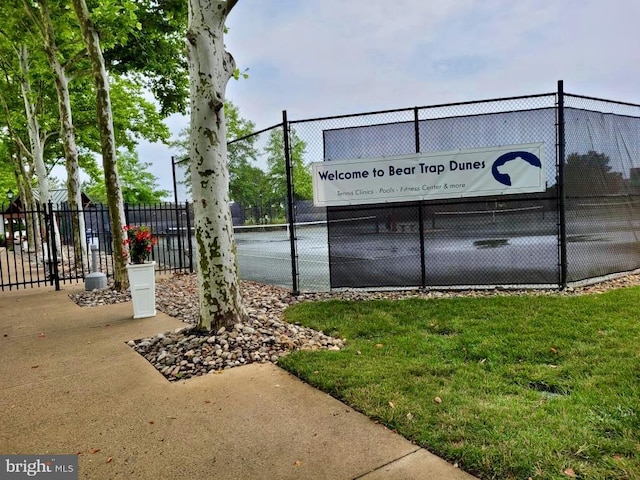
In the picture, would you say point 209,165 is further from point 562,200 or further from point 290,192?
point 562,200

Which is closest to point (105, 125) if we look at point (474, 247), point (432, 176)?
point (432, 176)

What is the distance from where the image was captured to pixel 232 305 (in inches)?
203

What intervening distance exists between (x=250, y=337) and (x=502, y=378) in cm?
263

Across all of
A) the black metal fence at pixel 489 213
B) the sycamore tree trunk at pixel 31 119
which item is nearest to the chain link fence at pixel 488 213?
the black metal fence at pixel 489 213

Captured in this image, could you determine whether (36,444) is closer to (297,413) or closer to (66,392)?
(66,392)

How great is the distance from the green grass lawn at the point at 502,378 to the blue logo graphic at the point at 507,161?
73.6 inches

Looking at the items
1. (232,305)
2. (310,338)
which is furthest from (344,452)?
(232,305)

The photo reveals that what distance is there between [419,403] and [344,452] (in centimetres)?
78

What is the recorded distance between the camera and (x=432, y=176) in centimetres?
686

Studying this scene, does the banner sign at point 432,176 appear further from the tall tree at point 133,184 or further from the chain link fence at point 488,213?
the tall tree at point 133,184

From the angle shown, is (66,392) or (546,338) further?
(546,338)

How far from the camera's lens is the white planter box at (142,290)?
665cm

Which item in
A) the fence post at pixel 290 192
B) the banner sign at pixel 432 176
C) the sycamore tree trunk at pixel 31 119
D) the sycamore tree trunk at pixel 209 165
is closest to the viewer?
the sycamore tree trunk at pixel 209 165

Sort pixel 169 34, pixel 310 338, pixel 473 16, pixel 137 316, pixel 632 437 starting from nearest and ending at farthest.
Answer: pixel 632 437 → pixel 310 338 → pixel 137 316 → pixel 473 16 → pixel 169 34
